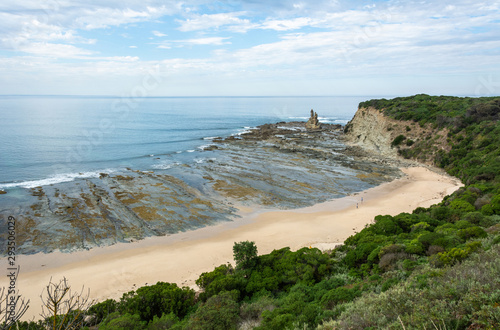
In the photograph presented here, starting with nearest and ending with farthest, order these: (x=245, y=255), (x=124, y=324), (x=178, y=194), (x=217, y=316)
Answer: (x=124, y=324)
(x=217, y=316)
(x=245, y=255)
(x=178, y=194)

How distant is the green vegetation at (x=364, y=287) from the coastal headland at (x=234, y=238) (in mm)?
3742

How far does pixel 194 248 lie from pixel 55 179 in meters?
27.0

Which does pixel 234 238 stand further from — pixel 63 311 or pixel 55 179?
pixel 55 179

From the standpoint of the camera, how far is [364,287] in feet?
37.6

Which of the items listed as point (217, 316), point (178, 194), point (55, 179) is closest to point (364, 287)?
point (217, 316)

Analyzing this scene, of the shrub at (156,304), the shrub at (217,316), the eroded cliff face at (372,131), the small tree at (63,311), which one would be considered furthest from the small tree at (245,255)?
the eroded cliff face at (372,131)

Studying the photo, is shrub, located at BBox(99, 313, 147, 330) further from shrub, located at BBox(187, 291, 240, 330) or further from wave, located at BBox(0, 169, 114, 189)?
wave, located at BBox(0, 169, 114, 189)

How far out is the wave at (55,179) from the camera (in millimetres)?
34500

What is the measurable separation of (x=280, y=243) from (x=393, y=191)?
1881 cm

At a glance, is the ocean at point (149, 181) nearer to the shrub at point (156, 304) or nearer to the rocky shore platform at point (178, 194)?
the rocky shore platform at point (178, 194)

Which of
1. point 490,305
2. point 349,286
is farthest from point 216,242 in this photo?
point 490,305

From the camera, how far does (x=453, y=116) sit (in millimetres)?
47031

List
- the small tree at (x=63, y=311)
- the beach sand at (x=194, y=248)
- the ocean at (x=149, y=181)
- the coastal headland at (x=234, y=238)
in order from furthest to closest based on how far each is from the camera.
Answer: the ocean at (x=149, y=181) < the coastal headland at (x=234, y=238) < the beach sand at (x=194, y=248) < the small tree at (x=63, y=311)

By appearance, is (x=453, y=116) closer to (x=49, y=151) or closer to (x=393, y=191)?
(x=393, y=191)
